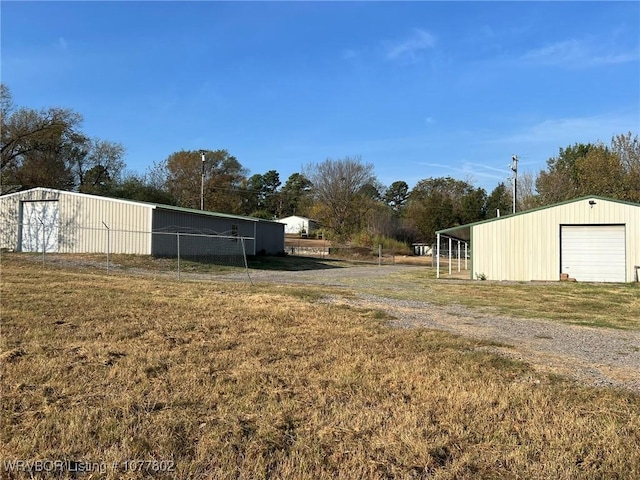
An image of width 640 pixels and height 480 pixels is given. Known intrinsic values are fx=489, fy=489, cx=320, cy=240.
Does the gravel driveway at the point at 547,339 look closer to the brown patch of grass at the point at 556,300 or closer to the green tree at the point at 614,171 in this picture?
the brown patch of grass at the point at 556,300

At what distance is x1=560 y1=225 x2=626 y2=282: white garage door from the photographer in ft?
65.0

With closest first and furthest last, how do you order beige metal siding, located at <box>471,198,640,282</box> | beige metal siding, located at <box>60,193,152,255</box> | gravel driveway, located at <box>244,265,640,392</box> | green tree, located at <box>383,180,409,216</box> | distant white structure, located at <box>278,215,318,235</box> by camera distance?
1. gravel driveway, located at <box>244,265,640,392</box>
2. beige metal siding, located at <box>471,198,640,282</box>
3. beige metal siding, located at <box>60,193,152,255</box>
4. distant white structure, located at <box>278,215,318,235</box>
5. green tree, located at <box>383,180,409,216</box>

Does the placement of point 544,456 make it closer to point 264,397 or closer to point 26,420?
point 264,397

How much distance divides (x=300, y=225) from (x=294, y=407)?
80621 millimetres

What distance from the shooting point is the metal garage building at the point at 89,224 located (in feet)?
81.0

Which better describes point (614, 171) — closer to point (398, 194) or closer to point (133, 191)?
point (133, 191)

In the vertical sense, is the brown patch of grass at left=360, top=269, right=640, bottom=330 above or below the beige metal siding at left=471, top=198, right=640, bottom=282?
below

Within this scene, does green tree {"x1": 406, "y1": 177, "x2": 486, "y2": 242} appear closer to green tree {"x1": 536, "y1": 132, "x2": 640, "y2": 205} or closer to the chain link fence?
green tree {"x1": 536, "y1": 132, "x2": 640, "y2": 205}

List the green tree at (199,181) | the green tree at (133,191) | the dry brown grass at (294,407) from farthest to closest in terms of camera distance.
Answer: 1. the green tree at (199,181)
2. the green tree at (133,191)
3. the dry brown grass at (294,407)

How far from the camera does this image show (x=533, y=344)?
7.05 meters

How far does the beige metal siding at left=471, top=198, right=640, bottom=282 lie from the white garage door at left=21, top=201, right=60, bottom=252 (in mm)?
21757

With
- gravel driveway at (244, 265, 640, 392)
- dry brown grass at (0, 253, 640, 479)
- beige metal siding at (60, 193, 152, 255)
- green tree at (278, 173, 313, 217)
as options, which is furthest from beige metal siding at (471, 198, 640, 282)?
green tree at (278, 173, 313, 217)

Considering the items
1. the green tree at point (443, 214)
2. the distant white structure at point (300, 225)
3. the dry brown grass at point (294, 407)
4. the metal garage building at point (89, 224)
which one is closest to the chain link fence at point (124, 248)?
the metal garage building at point (89, 224)

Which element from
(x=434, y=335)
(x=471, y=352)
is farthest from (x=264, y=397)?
(x=434, y=335)
